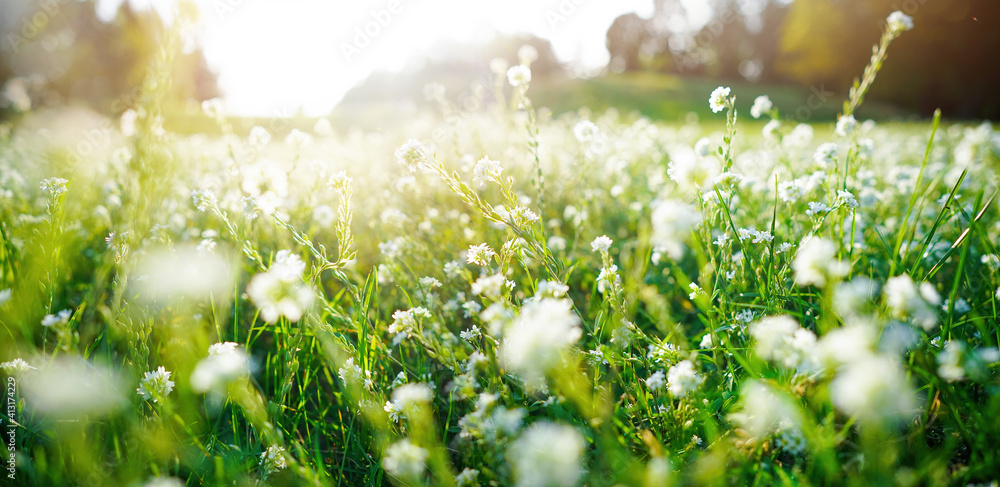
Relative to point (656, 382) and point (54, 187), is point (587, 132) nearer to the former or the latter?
point (656, 382)

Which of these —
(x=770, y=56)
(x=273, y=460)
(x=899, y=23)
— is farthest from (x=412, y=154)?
(x=770, y=56)

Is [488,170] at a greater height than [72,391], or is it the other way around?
[488,170]

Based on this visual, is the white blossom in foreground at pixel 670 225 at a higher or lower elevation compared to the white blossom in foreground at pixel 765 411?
higher

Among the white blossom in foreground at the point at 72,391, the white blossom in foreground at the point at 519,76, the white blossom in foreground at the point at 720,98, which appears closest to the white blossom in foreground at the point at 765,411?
the white blossom in foreground at the point at 720,98

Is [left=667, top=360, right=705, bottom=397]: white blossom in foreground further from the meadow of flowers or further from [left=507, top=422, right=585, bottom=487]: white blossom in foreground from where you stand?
[left=507, top=422, right=585, bottom=487]: white blossom in foreground

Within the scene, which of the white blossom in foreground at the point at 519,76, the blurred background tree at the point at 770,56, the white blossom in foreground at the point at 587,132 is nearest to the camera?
the white blossom in foreground at the point at 519,76

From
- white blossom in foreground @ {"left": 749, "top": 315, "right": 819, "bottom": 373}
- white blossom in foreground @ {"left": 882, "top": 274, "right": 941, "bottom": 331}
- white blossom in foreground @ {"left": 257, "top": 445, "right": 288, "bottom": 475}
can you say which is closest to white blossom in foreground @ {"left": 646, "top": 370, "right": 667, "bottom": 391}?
white blossom in foreground @ {"left": 749, "top": 315, "right": 819, "bottom": 373}

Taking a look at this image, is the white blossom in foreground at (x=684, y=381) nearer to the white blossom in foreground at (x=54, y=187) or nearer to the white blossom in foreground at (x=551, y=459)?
the white blossom in foreground at (x=551, y=459)

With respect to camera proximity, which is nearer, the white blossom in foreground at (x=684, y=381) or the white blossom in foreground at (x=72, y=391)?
the white blossom in foreground at (x=684, y=381)

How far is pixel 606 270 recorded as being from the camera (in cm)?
159

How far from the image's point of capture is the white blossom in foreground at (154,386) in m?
1.54

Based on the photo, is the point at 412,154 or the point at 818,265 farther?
the point at 412,154

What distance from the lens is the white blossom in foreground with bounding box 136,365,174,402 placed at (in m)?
1.54

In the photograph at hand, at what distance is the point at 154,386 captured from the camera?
5.17ft
